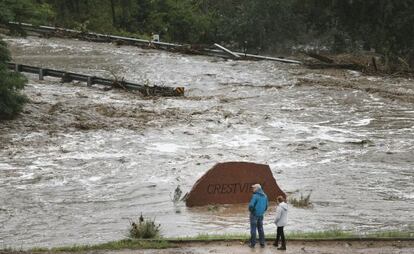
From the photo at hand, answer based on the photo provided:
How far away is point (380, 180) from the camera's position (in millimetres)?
20656

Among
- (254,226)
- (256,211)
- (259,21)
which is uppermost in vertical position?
(259,21)

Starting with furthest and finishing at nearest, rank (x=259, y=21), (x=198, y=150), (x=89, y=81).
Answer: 1. (x=259, y=21)
2. (x=89, y=81)
3. (x=198, y=150)

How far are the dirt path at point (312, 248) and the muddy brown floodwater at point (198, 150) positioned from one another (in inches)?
82.4

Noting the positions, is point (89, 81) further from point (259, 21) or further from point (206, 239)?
point (206, 239)

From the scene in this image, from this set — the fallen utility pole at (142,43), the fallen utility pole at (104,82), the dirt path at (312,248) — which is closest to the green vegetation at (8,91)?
the fallen utility pole at (104,82)

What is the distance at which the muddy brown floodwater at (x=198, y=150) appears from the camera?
1720 centimetres

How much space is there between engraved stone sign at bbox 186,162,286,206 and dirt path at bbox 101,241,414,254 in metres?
4.29

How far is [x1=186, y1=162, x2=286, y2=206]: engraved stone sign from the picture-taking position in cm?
1839

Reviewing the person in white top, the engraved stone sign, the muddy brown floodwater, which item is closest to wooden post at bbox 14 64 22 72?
the muddy brown floodwater

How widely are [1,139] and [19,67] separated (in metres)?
14.2

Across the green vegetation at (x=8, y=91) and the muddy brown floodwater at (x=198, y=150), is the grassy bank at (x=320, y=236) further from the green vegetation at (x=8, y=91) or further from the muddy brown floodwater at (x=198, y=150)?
the green vegetation at (x=8, y=91)

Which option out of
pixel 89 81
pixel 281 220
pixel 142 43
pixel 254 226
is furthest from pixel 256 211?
pixel 142 43

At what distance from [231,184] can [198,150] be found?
5.41 meters

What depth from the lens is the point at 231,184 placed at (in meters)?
18.8
